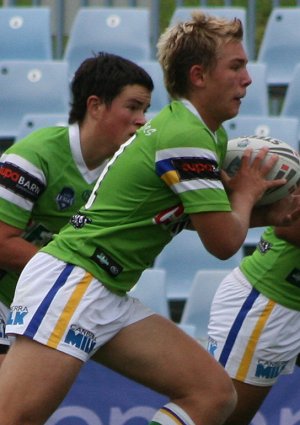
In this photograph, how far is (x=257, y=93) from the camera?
7.22m

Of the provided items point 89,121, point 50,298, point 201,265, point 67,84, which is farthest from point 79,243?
point 67,84

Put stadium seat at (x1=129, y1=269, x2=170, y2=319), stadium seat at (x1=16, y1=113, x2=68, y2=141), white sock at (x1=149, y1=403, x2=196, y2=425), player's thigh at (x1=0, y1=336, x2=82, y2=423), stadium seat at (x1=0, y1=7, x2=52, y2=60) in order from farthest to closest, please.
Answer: stadium seat at (x1=0, y1=7, x2=52, y2=60) < stadium seat at (x1=16, y1=113, x2=68, y2=141) < stadium seat at (x1=129, y1=269, x2=170, y2=319) < white sock at (x1=149, y1=403, x2=196, y2=425) < player's thigh at (x1=0, y1=336, x2=82, y2=423)

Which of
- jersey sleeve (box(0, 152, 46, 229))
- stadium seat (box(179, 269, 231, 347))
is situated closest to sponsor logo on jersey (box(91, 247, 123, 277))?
jersey sleeve (box(0, 152, 46, 229))

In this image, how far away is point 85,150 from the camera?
443 cm

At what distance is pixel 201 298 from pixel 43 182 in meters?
1.70

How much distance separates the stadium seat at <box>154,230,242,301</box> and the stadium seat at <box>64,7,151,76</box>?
1666 millimetres

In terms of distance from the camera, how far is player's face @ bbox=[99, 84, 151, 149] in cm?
437

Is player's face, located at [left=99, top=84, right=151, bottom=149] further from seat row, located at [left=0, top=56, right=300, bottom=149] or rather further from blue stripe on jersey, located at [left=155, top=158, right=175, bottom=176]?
seat row, located at [left=0, top=56, right=300, bottom=149]

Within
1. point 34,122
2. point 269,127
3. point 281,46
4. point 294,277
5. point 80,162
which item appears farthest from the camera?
point 281,46

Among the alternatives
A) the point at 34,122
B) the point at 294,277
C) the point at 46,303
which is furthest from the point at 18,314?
the point at 34,122

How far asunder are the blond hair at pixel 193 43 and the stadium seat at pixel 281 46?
3.96 metres

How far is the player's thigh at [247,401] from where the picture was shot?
4557 millimetres

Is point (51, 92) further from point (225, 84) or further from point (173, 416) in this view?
point (173, 416)

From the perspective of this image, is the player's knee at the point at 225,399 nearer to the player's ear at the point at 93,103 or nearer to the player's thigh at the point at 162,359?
the player's thigh at the point at 162,359
